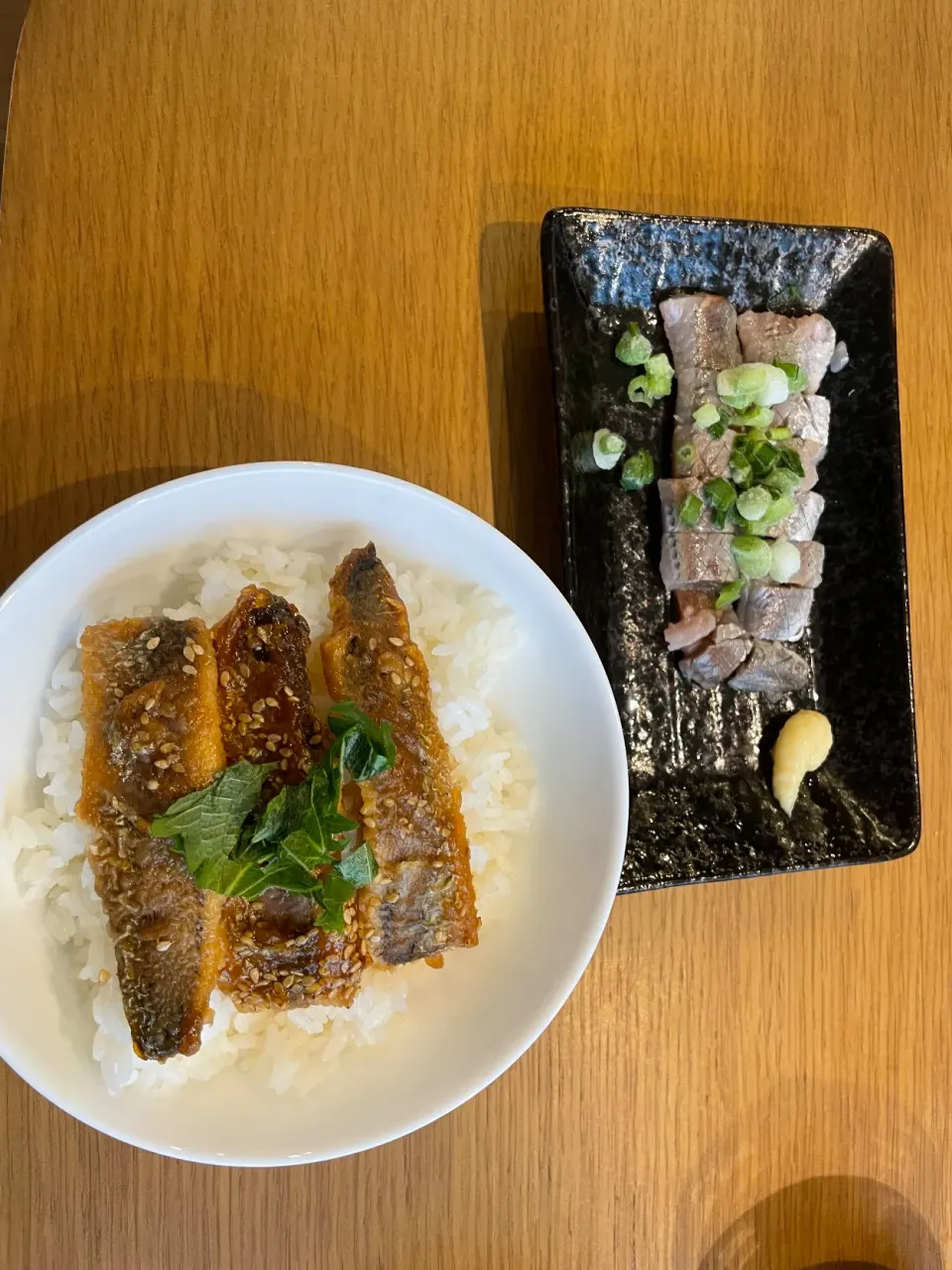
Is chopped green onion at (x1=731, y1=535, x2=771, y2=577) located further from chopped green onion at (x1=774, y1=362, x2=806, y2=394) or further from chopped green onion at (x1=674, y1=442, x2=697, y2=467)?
chopped green onion at (x1=774, y1=362, x2=806, y2=394)

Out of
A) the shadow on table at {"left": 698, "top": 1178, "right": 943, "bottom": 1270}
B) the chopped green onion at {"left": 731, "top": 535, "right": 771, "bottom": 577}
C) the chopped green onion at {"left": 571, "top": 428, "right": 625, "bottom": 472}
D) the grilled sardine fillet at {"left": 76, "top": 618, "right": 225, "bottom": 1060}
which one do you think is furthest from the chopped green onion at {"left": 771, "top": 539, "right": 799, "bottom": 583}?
the shadow on table at {"left": 698, "top": 1178, "right": 943, "bottom": 1270}

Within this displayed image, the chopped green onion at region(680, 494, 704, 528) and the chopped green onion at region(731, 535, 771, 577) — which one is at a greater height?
the chopped green onion at region(680, 494, 704, 528)

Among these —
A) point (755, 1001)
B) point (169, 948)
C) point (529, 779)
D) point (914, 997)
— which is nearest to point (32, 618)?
point (169, 948)

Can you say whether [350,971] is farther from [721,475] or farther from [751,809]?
[721,475]

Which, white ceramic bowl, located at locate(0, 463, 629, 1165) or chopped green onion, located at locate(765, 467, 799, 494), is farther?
chopped green onion, located at locate(765, 467, 799, 494)

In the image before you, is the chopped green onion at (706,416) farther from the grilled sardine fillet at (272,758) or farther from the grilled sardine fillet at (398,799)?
the grilled sardine fillet at (272,758)

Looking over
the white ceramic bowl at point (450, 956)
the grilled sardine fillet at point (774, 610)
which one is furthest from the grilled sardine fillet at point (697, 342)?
the white ceramic bowl at point (450, 956)

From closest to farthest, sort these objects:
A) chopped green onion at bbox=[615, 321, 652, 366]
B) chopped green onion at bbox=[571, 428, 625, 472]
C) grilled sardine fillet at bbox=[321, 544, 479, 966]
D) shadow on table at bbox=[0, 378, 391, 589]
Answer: grilled sardine fillet at bbox=[321, 544, 479, 966]
shadow on table at bbox=[0, 378, 391, 589]
chopped green onion at bbox=[571, 428, 625, 472]
chopped green onion at bbox=[615, 321, 652, 366]
